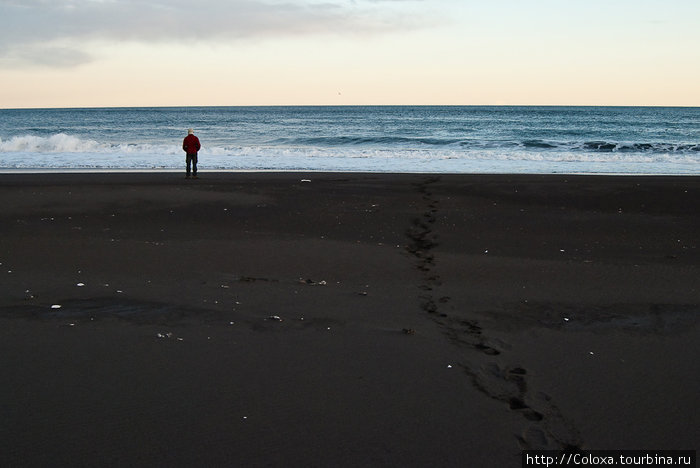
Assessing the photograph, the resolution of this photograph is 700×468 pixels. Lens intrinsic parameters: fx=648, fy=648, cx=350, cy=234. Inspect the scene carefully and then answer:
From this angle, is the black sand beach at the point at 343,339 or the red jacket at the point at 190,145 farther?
the red jacket at the point at 190,145

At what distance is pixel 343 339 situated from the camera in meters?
4.62

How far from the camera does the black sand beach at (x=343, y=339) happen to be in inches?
127

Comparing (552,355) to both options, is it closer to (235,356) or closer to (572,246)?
(235,356)

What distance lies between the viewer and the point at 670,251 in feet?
24.9

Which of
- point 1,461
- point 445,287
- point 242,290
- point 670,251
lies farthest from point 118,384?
point 670,251

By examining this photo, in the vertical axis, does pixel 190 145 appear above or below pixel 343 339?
above

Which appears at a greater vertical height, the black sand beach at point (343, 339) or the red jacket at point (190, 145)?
the red jacket at point (190, 145)

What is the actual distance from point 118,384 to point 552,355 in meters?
2.77

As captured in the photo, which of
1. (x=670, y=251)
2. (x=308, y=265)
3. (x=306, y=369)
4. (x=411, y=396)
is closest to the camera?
(x=411, y=396)

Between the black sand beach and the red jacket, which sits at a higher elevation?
the red jacket

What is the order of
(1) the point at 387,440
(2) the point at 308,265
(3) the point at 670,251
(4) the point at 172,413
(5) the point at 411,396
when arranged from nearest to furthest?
1. (1) the point at 387,440
2. (4) the point at 172,413
3. (5) the point at 411,396
4. (2) the point at 308,265
5. (3) the point at 670,251

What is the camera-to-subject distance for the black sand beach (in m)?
3.22

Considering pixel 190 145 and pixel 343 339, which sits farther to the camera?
pixel 190 145

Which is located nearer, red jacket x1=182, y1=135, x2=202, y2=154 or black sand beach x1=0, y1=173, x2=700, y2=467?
black sand beach x1=0, y1=173, x2=700, y2=467
